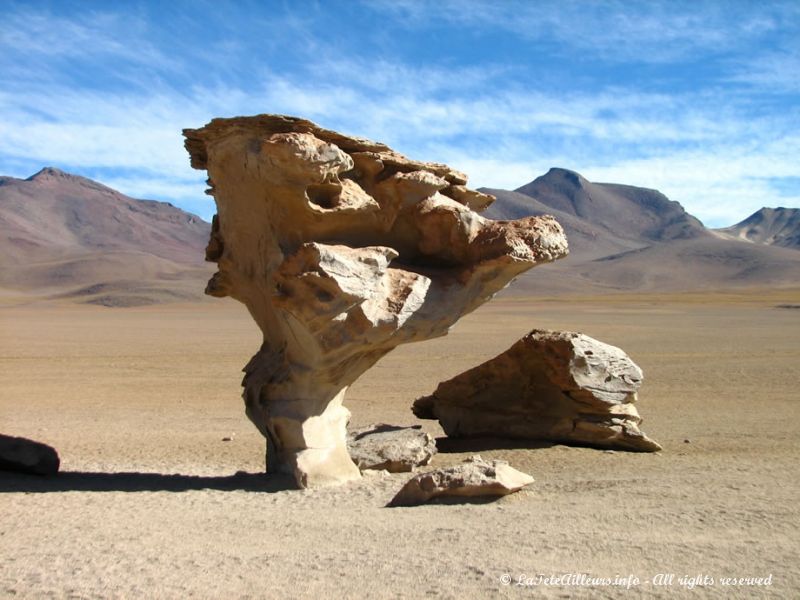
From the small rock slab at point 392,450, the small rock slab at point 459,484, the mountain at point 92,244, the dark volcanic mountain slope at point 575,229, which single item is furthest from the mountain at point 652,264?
the small rock slab at point 459,484

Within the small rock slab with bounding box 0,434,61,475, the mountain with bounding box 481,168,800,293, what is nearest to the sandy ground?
the small rock slab with bounding box 0,434,61,475

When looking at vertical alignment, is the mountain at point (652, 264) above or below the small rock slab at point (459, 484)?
above

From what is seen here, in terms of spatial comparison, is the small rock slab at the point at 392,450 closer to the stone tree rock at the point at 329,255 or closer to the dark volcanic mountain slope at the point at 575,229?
the stone tree rock at the point at 329,255

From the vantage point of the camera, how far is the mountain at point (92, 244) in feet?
316

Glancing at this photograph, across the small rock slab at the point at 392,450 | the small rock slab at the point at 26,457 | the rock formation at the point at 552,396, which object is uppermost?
the rock formation at the point at 552,396

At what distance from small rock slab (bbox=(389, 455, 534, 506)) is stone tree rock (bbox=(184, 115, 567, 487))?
138cm

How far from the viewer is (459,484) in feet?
27.2

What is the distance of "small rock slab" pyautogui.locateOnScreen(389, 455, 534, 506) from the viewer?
328 inches

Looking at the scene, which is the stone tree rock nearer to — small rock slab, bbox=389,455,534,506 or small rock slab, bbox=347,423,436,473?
small rock slab, bbox=347,423,436,473

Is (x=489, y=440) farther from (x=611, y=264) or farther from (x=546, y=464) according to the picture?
(x=611, y=264)

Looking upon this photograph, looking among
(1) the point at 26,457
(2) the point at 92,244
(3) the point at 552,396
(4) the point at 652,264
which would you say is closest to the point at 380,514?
(1) the point at 26,457

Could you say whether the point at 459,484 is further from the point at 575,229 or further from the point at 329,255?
the point at 575,229

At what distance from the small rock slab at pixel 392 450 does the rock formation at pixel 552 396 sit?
1.69 m

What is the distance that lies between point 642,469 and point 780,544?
375 cm
